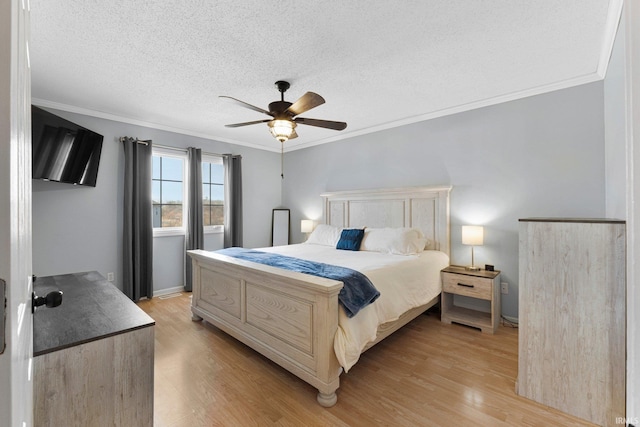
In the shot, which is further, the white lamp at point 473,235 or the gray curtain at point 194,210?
the gray curtain at point 194,210

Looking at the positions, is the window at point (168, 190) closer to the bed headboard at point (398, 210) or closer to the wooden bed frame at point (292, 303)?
the wooden bed frame at point (292, 303)

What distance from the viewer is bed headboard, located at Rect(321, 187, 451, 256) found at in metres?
3.57

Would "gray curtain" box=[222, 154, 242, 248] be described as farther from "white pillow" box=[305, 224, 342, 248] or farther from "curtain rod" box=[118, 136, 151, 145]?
"white pillow" box=[305, 224, 342, 248]

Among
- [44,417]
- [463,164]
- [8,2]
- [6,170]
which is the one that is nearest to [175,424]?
[44,417]

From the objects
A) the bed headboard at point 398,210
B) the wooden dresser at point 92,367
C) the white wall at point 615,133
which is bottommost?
the wooden dresser at point 92,367

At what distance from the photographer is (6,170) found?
393mm

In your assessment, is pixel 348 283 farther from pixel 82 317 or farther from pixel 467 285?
pixel 467 285

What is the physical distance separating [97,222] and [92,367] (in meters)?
3.15

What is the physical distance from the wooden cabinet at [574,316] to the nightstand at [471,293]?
38.1 inches

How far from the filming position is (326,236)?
14.0 feet

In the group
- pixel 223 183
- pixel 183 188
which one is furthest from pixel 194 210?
pixel 223 183

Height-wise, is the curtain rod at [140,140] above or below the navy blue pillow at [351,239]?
above

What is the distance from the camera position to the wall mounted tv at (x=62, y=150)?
2664mm

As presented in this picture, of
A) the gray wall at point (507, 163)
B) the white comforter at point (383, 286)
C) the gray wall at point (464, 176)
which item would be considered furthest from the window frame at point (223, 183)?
the gray wall at point (507, 163)
